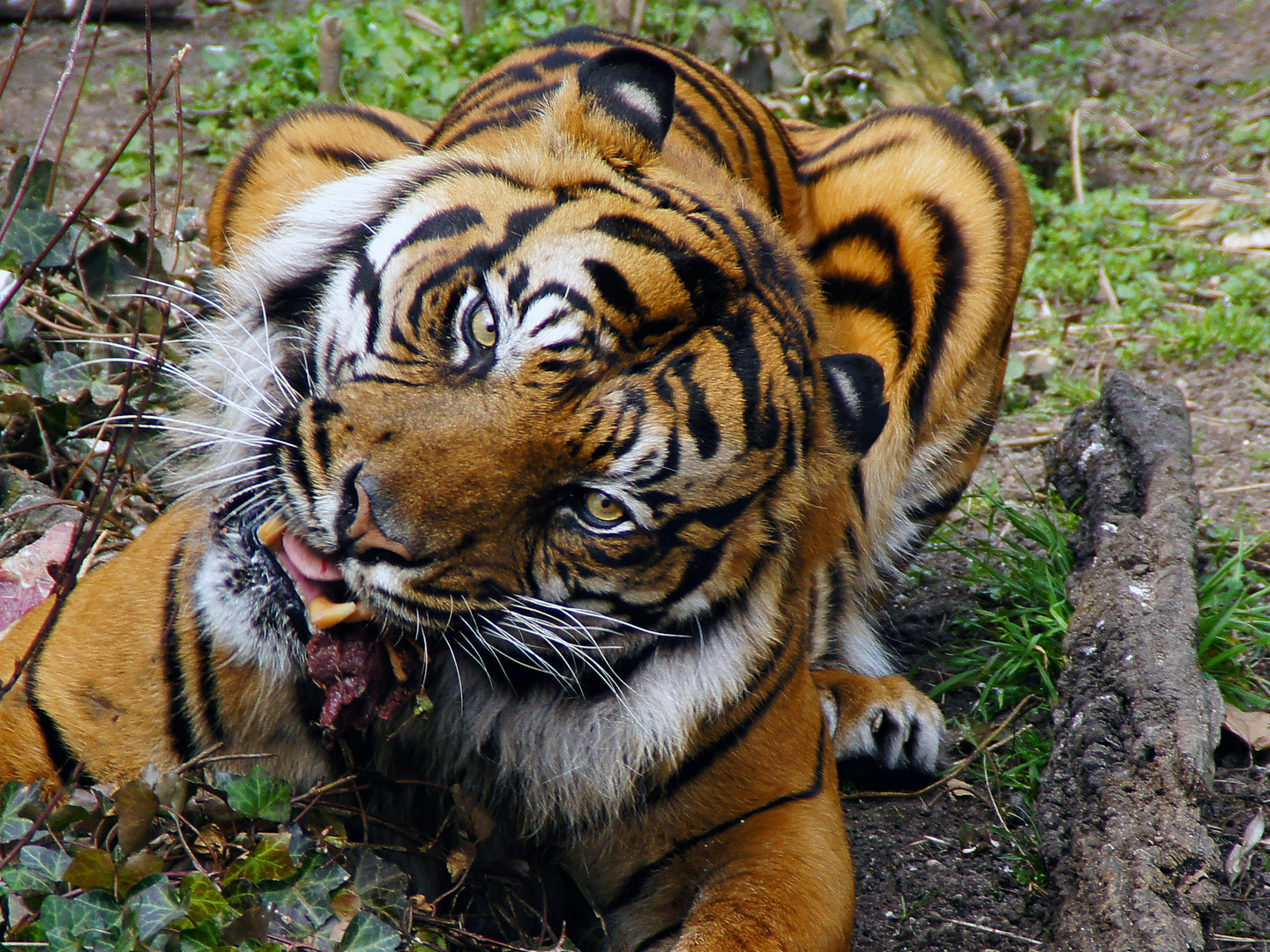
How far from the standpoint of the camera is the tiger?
5.81ft

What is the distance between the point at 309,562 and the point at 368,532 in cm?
23

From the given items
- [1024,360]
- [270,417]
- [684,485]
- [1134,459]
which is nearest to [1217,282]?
[1024,360]

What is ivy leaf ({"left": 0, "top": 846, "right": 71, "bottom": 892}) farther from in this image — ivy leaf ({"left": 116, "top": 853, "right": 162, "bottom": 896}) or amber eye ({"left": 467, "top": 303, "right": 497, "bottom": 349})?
amber eye ({"left": 467, "top": 303, "right": 497, "bottom": 349})

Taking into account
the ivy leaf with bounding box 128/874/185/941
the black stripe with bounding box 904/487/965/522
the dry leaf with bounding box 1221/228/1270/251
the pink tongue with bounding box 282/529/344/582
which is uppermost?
the dry leaf with bounding box 1221/228/1270/251

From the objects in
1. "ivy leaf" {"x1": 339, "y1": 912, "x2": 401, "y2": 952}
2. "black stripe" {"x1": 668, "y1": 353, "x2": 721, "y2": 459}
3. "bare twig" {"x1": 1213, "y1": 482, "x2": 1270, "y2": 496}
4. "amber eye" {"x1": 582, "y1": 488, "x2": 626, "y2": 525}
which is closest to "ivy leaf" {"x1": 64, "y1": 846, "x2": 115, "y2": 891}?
"ivy leaf" {"x1": 339, "y1": 912, "x2": 401, "y2": 952}

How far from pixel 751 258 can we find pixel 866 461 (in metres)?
1.25

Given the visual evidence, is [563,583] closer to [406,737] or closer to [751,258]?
[406,737]

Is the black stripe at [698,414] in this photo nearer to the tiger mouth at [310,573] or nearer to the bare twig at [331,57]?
the tiger mouth at [310,573]

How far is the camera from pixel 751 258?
2174 millimetres

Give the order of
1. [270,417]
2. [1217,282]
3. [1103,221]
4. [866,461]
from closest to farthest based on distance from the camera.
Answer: [270,417]
[866,461]
[1217,282]
[1103,221]

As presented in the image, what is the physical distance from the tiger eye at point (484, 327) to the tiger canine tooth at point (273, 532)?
1.36 feet

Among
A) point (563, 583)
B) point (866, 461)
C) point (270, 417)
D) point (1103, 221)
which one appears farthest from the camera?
point (1103, 221)

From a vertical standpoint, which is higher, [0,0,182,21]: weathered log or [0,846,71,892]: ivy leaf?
[0,0,182,21]: weathered log

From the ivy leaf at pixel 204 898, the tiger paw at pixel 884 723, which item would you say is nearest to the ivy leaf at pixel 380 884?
the ivy leaf at pixel 204 898
